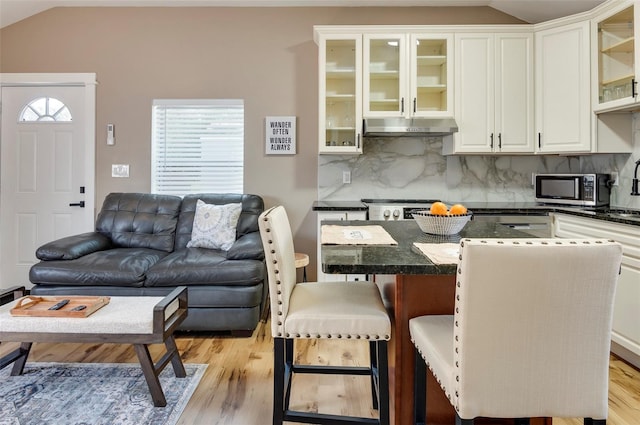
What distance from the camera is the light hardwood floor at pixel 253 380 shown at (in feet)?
5.84

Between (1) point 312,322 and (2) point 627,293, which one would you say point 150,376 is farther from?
(2) point 627,293

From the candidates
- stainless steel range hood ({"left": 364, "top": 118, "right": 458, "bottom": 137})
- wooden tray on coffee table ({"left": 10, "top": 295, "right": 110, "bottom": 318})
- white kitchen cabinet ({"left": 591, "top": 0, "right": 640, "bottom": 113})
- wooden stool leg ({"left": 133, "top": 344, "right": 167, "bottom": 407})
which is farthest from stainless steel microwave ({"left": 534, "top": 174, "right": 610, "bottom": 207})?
wooden tray on coffee table ({"left": 10, "top": 295, "right": 110, "bottom": 318})

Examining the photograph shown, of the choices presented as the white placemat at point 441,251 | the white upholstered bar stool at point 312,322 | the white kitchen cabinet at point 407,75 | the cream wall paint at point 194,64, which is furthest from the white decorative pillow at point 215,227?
the white placemat at point 441,251

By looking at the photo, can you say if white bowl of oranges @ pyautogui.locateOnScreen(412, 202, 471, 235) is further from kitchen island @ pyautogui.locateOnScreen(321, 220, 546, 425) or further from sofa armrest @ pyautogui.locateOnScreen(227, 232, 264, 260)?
sofa armrest @ pyautogui.locateOnScreen(227, 232, 264, 260)

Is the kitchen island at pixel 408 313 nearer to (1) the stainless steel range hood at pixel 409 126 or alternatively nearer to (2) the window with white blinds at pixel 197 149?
(1) the stainless steel range hood at pixel 409 126

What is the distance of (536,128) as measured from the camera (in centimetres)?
327

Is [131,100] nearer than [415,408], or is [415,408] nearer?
[415,408]

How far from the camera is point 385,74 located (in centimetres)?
339

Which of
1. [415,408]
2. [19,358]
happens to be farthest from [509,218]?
[19,358]

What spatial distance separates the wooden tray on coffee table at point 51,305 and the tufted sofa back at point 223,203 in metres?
1.25

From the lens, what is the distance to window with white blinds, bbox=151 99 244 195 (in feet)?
12.3

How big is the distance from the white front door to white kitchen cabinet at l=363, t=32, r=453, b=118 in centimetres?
291

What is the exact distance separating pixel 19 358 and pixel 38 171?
240cm

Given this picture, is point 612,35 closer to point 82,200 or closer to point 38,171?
point 82,200
